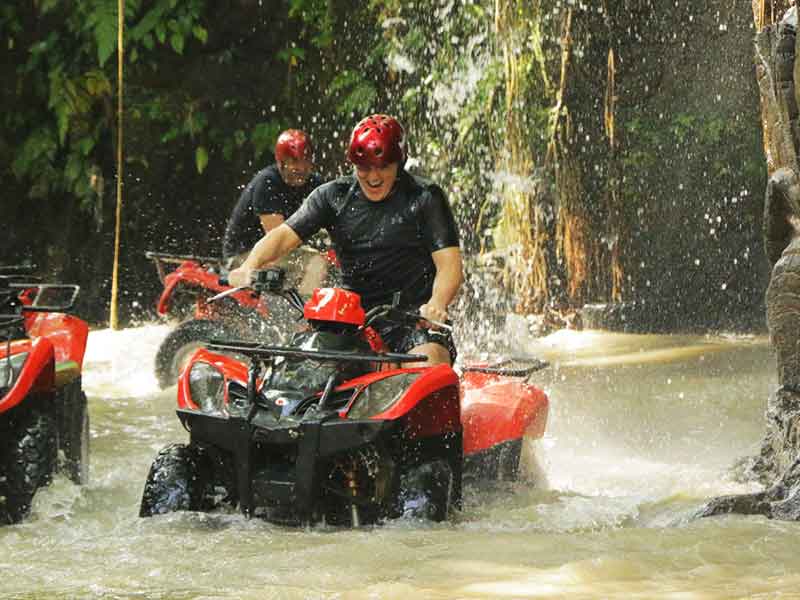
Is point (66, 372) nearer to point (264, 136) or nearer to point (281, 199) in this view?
point (281, 199)

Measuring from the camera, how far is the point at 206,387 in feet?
18.6

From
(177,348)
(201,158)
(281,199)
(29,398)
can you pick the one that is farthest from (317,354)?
(201,158)

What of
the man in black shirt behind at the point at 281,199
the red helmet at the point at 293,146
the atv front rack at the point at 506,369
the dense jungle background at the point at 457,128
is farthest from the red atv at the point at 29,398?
the dense jungle background at the point at 457,128

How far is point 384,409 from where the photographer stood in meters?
5.40

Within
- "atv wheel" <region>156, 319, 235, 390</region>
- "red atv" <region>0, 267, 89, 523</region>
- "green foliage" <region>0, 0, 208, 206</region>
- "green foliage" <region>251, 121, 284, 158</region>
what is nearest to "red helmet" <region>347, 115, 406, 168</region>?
"red atv" <region>0, 267, 89, 523</region>

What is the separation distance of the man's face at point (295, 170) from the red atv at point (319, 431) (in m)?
3.43

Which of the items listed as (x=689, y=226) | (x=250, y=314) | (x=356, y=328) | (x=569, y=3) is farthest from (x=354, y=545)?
(x=689, y=226)

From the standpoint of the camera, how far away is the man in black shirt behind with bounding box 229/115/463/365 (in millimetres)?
6250

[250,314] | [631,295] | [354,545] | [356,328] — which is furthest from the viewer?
[631,295]

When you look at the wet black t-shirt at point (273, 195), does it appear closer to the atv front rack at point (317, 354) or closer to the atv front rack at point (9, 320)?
the atv front rack at point (9, 320)

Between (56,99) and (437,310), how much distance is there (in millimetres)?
10263

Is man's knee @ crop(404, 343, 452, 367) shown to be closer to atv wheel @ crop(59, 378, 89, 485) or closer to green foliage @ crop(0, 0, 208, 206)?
atv wheel @ crop(59, 378, 89, 485)

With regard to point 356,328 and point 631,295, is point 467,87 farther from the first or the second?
point 356,328

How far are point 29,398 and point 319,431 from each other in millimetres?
1532
